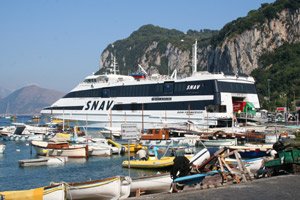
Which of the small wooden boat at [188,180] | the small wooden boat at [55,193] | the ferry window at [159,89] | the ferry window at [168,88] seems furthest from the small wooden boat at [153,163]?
the ferry window at [159,89]

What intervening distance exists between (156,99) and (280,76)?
55.0m

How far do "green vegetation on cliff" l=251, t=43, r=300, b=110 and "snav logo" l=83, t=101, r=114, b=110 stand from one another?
39861 mm

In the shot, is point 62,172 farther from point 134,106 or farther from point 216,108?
point 134,106

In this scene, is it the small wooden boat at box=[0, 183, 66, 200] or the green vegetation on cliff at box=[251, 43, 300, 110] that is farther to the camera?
the green vegetation on cliff at box=[251, 43, 300, 110]

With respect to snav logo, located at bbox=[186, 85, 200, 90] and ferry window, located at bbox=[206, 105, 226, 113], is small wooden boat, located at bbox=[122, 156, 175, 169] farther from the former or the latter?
snav logo, located at bbox=[186, 85, 200, 90]

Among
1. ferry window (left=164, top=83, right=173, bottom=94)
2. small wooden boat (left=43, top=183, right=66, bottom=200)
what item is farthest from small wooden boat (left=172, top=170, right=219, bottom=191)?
ferry window (left=164, top=83, right=173, bottom=94)

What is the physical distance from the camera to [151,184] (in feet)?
56.9

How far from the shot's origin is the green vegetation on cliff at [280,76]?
303 feet

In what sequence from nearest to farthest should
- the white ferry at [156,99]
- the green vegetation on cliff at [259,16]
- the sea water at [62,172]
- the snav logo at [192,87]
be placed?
the sea water at [62,172], the white ferry at [156,99], the snav logo at [192,87], the green vegetation on cliff at [259,16]

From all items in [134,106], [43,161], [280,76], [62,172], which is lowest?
[62,172]

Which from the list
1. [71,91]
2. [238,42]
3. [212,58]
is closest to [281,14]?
[238,42]

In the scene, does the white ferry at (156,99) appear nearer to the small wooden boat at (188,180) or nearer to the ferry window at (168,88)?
the ferry window at (168,88)

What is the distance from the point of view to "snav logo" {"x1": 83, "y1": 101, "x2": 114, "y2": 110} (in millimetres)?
59909

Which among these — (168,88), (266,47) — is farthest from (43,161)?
(266,47)
